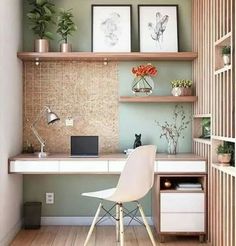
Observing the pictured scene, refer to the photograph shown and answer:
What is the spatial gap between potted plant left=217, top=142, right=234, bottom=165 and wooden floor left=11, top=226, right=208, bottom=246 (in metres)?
0.95

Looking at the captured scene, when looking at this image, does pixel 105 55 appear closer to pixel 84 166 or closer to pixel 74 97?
pixel 74 97

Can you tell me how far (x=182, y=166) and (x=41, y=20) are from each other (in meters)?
2.12

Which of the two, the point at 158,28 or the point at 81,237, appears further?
the point at 158,28

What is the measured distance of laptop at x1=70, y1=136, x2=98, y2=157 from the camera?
14.1 ft

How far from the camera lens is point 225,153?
11.9ft

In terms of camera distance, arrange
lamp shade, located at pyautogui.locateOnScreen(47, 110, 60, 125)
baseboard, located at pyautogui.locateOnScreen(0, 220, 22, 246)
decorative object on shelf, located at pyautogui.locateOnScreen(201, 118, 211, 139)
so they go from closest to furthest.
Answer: baseboard, located at pyautogui.locateOnScreen(0, 220, 22, 246), decorative object on shelf, located at pyautogui.locateOnScreen(201, 118, 211, 139), lamp shade, located at pyautogui.locateOnScreen(47, 110, 60, 125)

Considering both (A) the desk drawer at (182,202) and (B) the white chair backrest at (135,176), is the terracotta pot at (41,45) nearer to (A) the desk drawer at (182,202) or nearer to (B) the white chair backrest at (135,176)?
(B) the white chair backrest at (135,176)

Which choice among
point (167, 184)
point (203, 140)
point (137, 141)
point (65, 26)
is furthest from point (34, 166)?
point (203, 140)

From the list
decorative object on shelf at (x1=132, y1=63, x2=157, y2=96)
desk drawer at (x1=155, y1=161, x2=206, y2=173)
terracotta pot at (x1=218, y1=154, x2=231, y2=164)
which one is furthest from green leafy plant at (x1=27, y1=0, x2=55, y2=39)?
terracotta pot at (x1=218, y1=154, x2=231, y2=164)

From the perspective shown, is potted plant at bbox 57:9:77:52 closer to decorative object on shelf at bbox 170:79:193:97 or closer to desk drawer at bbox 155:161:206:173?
decorative object on shelf at bbox 170:79:193:97

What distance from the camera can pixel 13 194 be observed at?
4258 mm

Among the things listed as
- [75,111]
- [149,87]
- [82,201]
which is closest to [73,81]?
[75,111]

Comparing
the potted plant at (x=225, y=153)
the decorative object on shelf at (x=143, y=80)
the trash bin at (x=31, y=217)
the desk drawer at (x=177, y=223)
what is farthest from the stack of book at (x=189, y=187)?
the trash bin at (x=31, y=217)

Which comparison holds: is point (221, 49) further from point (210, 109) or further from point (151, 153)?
point (151, 153)
